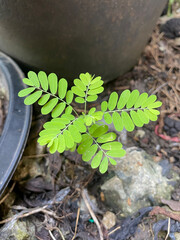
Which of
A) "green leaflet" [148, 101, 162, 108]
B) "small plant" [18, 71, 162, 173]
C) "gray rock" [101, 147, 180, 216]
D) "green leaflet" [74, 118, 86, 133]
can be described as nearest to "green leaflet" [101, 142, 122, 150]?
"small plant" [18, 71, 162, 173]

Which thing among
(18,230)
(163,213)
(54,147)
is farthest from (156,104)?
(18,230)

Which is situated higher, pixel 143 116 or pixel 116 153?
pixel 143 116

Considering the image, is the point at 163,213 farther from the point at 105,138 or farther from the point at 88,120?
the point at 88,120

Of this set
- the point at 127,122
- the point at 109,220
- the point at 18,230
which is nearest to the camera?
the point at 127,122


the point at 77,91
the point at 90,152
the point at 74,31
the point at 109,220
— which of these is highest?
the point at 74,31

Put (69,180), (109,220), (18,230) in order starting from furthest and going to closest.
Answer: (69,180)
(109,220)
(18,230)
